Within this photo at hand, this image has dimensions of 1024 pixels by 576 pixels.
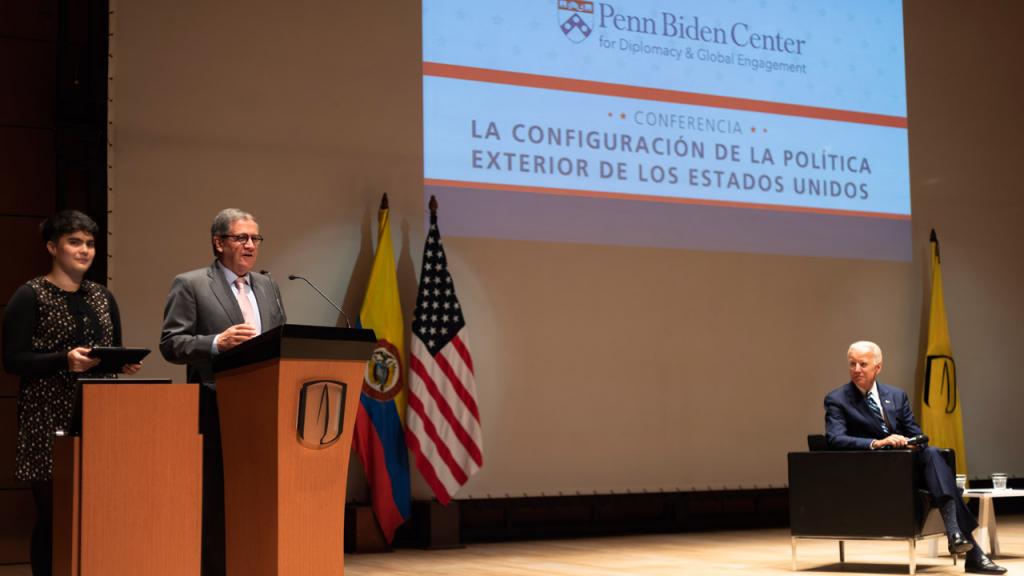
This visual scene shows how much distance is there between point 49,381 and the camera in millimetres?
3482

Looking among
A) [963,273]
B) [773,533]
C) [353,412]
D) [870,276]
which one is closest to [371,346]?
[353,412]

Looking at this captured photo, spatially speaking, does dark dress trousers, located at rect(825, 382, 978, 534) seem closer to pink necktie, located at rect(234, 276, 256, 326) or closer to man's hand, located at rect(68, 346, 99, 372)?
pink necktie, located at rect(234, 276, 256, 326)

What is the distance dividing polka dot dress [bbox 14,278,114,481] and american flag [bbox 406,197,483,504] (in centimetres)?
308

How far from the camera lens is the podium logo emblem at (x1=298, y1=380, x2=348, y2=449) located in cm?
258

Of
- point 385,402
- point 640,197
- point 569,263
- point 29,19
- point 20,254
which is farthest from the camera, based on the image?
point 640,197

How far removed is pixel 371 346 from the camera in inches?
107

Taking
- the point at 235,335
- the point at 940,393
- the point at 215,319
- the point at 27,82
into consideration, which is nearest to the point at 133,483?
the point at 235,335

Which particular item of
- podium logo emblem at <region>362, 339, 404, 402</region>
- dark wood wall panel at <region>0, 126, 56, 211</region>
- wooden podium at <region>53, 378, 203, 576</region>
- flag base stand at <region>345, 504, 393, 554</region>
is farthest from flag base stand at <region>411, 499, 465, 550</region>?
wooden podium at <region>53, 378, 203, 576</region>

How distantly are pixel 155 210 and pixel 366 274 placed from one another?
4.01 ft

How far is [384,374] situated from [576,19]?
251 centimetres

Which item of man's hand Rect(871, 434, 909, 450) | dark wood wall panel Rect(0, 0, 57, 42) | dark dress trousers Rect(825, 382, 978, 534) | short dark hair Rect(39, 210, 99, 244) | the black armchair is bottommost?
the black armchair

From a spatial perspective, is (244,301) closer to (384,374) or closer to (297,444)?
(297,444)

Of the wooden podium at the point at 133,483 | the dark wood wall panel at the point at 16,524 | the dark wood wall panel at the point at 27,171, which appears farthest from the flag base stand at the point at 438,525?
the wooden podium at the point at 133,483

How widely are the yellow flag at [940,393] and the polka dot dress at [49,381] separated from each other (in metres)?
6.02
